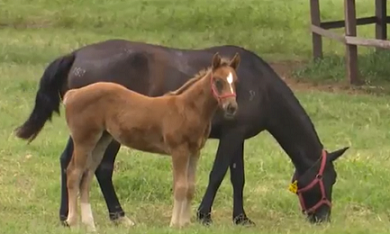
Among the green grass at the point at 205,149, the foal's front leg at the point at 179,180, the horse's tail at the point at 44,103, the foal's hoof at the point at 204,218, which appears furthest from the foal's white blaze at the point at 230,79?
the horse's tail at the point at 44,103

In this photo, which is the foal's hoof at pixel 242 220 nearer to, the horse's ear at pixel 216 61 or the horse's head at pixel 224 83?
the horse's head at pixel 224 83

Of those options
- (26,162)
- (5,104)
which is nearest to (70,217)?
(26,162)

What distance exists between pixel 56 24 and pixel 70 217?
54.2 ft

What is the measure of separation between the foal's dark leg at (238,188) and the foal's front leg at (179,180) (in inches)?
45.0

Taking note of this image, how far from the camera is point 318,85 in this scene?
1655cm

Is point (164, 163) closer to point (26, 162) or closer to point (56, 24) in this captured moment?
point (26, 162)

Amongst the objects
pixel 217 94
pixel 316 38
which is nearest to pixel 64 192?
pixel 217 94

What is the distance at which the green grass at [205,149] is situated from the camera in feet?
28.1

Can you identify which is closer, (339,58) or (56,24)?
(339,58)

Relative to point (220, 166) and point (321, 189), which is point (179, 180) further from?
point (321, 189)

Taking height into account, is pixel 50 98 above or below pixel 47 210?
above

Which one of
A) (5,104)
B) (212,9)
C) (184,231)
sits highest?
(184,231)

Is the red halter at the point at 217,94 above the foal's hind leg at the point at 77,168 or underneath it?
above

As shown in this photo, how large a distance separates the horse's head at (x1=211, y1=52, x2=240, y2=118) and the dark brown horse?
3.59 ft
